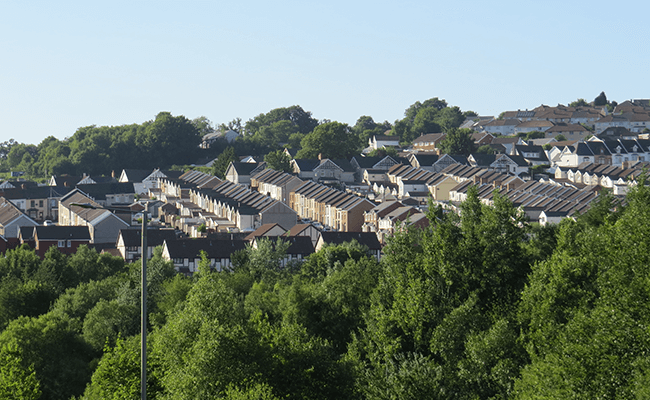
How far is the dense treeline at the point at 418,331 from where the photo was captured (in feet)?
56.1

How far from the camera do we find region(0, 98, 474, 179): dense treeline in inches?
4719

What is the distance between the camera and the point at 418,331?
22766mm

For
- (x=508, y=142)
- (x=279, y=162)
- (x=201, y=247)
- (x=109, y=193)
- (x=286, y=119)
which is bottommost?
(x=201, y=247)

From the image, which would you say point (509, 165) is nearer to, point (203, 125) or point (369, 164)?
point (369, 164)

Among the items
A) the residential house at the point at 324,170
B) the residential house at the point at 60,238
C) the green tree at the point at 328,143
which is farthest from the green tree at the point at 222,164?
the residential house at the point at 60,238

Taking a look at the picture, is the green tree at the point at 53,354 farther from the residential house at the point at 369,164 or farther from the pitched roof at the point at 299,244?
the residential house at the point at 369,164

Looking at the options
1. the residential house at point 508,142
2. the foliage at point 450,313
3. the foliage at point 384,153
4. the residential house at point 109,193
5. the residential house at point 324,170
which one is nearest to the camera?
the foliage at point 450,313

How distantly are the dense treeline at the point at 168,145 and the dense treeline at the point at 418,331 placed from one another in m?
85.6

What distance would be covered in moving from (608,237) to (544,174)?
301ft

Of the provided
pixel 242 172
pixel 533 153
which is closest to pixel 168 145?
pixel 242 172

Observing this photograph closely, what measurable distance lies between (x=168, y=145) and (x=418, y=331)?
124 m

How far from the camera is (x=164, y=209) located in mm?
90250

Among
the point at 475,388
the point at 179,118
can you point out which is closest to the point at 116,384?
the point at 475,388

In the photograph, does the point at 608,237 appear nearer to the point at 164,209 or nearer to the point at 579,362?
the point at 579,362
